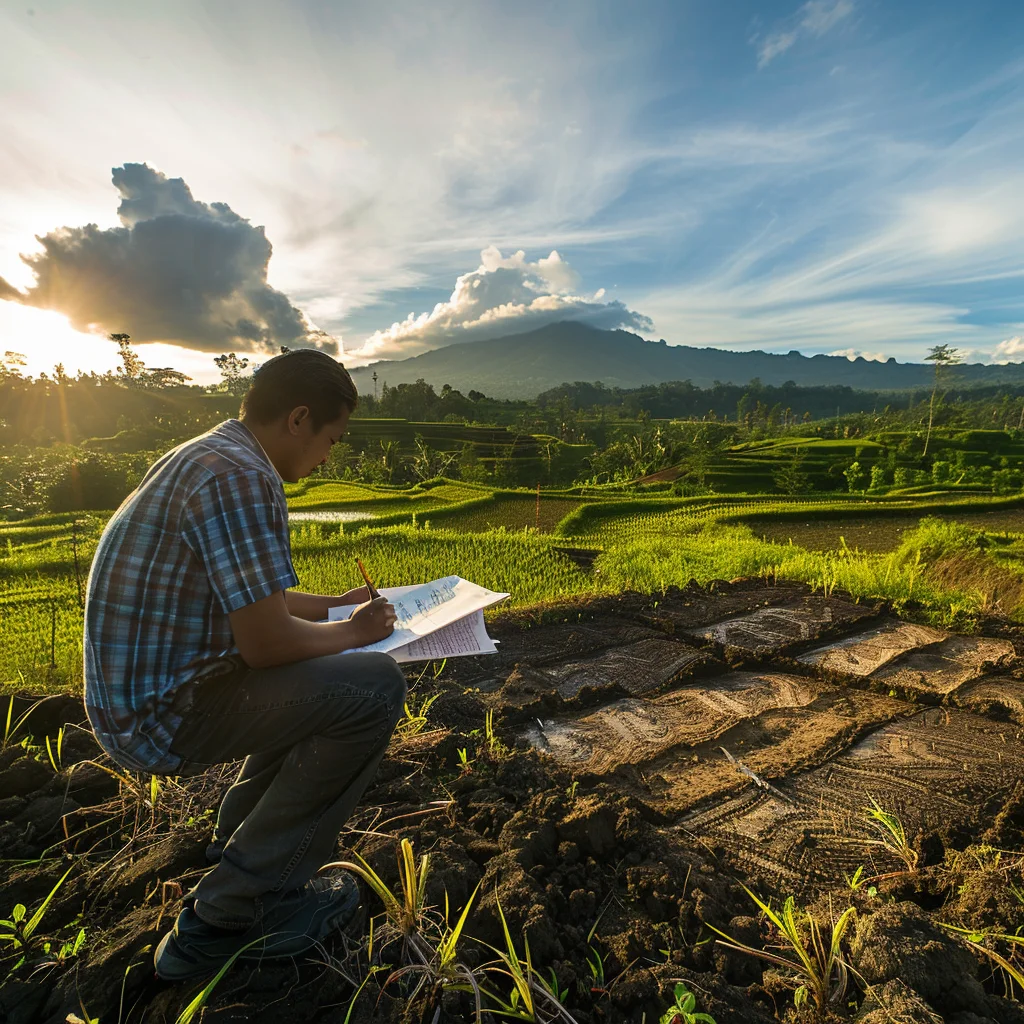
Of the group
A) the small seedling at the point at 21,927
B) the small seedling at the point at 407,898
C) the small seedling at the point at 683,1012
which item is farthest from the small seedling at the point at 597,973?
the small seedling at the point at 21,927

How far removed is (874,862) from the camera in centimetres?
178

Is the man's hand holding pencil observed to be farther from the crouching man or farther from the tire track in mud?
the tire track in mud

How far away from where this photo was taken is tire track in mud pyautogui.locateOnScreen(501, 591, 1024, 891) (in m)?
1.95

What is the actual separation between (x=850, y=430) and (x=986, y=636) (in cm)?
3142

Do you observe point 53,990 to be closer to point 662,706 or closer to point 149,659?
point 149,659

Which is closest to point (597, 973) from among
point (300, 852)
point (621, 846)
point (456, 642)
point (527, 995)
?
point (527, 995)

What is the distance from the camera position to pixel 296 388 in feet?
4.33

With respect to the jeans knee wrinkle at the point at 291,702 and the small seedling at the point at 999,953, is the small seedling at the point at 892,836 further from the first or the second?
the jeans knee wrinkle at the point at 291,702

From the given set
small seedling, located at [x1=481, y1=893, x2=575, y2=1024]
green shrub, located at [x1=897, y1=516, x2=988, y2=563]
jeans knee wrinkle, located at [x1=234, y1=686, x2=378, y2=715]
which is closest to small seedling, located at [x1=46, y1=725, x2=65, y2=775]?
jeans knee wrinkle, located at [x1=234, y1=686, x2=378, y2=715]

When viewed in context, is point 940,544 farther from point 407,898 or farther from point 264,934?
point 264,934

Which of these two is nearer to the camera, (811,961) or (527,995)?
(527,995)

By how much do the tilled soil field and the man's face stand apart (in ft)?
3.59

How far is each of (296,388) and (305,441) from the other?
0.13 meters

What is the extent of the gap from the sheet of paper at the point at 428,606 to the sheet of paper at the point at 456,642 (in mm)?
80
